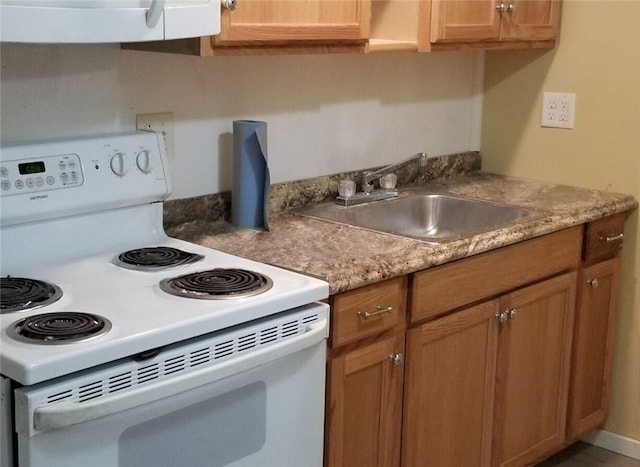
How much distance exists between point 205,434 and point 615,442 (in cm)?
188

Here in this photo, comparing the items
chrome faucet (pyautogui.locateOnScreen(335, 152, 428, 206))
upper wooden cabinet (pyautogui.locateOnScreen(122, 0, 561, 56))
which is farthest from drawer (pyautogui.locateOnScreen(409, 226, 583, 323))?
upper wooden cabinet (pyautogui.locateOnScreen(122, 0, 561, 56))

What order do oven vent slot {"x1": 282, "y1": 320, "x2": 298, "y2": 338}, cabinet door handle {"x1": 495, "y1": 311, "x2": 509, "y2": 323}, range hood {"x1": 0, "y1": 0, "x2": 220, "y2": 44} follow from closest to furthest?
range hood {"x1": 0, "y1": 0, "x2": 220, "y2": 44}, oven vent slot {"x1": 282, "y1": 320, "x2": 298, "y2": 338}, cabinet door handle {"x1": 495, "y1": 311, "x2": 509, "y2": 323}

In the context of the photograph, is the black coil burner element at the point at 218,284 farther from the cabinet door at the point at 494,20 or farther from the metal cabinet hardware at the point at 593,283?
the metal cabinet hardware at the point at 593,283

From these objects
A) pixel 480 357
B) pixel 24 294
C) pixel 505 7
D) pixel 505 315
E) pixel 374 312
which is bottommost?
pixel 480 357

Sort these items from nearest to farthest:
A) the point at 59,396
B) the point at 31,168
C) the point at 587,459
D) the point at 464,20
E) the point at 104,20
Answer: the point at 59,396
the point at 104,20
the point at 31,168
the point at 464,20
the point at 587,459

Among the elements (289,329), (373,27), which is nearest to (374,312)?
(289,329)

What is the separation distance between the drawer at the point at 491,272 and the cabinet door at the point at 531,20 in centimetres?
61

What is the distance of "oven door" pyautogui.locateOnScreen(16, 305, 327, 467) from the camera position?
1.43 m

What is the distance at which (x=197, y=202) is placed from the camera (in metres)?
2.32

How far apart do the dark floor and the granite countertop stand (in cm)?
85

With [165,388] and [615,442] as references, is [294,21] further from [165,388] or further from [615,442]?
[615,442]

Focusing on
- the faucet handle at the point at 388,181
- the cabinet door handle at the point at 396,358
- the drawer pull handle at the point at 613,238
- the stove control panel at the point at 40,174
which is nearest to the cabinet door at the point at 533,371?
the drawer pull handle at the point at 613,238

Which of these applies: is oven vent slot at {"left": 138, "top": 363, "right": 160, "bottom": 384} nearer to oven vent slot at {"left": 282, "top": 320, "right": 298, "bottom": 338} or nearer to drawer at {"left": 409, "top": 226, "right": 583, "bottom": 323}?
oven vent slot at {"left": 282, "top": 320, "right": 298, "bottom": 338}

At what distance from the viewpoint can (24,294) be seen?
5.57 feet
